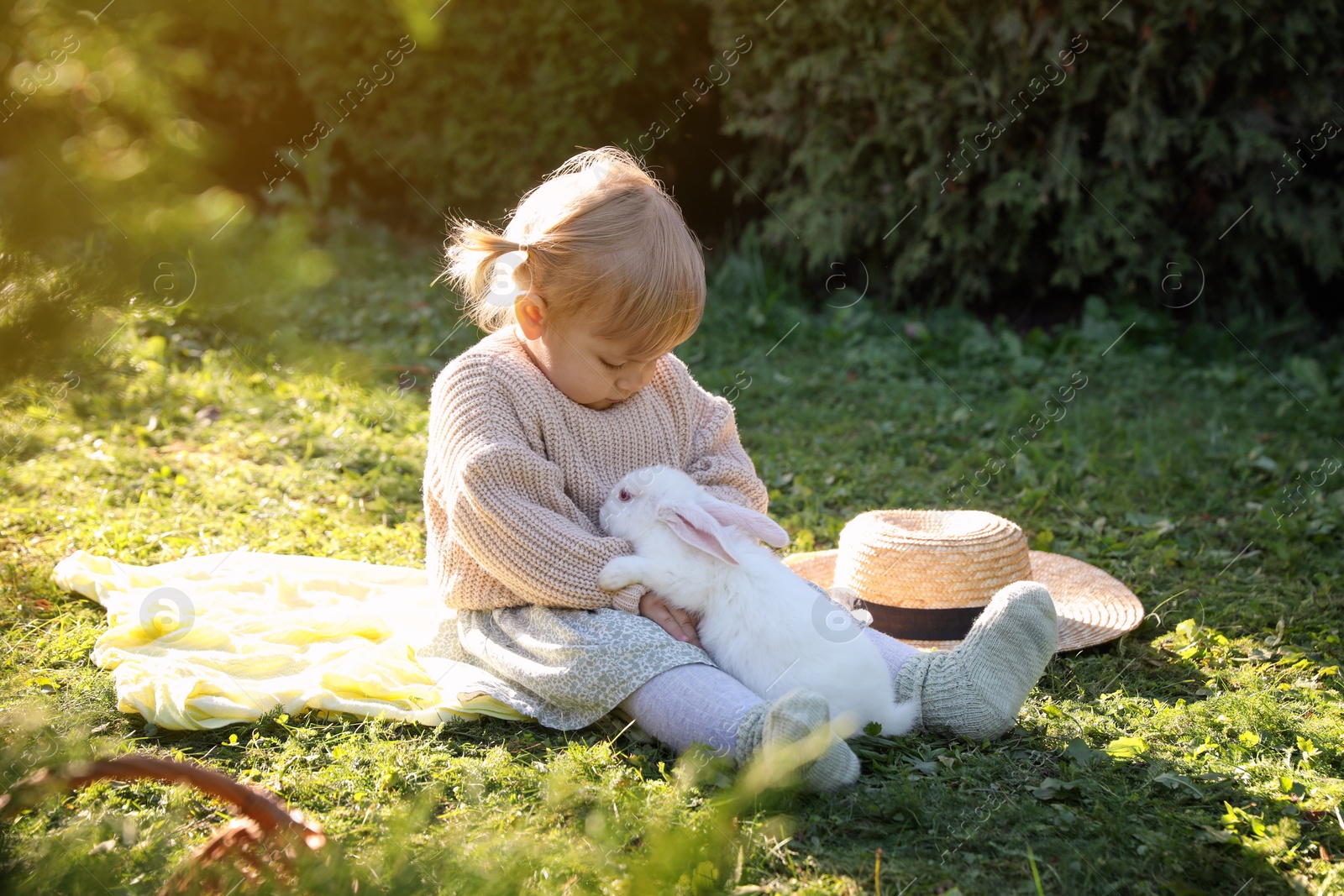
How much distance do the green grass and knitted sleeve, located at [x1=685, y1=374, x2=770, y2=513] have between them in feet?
Result: 2.55

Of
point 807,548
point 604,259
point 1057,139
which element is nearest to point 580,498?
point 604,259

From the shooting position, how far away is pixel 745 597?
7.77 ft

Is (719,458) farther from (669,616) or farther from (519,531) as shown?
(519,531)

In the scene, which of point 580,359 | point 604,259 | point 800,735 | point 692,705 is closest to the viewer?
point 800,735

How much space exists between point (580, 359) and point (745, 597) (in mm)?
704

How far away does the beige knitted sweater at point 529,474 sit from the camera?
2.40 m

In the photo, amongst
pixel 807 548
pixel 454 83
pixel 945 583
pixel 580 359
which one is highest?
pixel 454 83

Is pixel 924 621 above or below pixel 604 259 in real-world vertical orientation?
below

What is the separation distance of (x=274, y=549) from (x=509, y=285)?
1509mm

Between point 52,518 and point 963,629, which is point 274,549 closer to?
point 52,518

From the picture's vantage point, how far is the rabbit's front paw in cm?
240

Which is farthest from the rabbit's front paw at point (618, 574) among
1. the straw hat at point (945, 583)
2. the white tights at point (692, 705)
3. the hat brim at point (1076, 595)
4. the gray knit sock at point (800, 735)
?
the hat brim at point (1076, 595)

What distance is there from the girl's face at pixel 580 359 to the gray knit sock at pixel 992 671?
3.24 ft

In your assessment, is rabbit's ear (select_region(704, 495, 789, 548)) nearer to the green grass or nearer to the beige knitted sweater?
the beige knitted sweater
